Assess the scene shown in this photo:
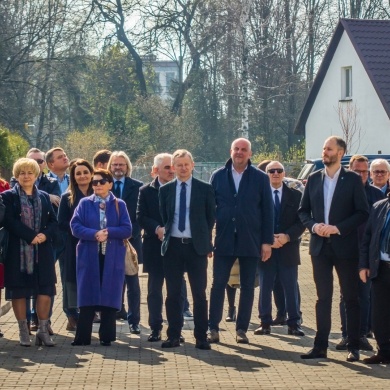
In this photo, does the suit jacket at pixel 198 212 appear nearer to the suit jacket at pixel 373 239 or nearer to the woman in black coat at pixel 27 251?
the woman in black coat at pixel 27 251

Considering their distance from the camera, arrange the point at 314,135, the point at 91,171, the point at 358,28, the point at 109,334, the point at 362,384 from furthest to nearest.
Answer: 1. the point at 314,135
2. the point at 358,28
3. the point at 91,171
4. the point at 109,334
5. the point at 362,384

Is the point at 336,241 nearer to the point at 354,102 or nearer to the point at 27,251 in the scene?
the point at 27,251

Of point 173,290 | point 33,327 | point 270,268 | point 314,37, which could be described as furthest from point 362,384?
point 314,37

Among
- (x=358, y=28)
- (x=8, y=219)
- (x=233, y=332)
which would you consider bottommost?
(x=233, y=332)

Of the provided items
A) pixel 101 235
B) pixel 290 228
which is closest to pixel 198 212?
pixel 101 235

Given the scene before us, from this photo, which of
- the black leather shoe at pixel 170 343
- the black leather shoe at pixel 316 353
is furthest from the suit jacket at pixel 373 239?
the black leather shoe at pixel 170 343

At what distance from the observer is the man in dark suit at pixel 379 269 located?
10.8 m

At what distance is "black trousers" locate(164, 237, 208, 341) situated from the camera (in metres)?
11.9

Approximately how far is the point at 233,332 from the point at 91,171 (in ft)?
7.47

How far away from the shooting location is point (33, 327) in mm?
13289

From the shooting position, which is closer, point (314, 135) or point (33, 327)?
point (33, 327)

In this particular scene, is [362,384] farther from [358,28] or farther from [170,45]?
[170,45]

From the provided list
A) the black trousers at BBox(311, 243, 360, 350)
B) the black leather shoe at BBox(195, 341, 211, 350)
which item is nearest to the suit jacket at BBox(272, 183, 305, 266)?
the black leather shoe at BBox(195, 341, 211, 350)

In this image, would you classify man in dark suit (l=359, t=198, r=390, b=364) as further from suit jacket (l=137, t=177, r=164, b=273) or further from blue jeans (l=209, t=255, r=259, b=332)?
suit jacket (l=137, t=177, r=164, b=273)
